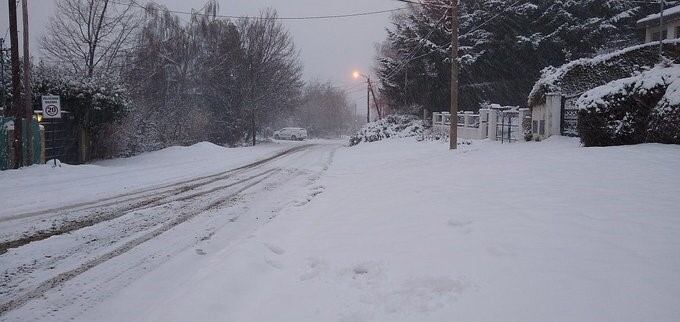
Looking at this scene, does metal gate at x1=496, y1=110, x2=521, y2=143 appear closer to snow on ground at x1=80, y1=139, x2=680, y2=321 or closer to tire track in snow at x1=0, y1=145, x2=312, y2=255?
snow on ground at x1=80, y1=139, x2=680, y2=321

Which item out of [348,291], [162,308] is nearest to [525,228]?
[348,291]

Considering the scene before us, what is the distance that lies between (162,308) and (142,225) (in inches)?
134

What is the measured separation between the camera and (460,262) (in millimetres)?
4414

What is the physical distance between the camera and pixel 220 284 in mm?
4395

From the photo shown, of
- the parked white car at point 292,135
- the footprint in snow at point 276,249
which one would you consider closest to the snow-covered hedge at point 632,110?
the footprint in snow at point 276,249

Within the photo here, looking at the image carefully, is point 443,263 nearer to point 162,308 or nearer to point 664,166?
point 162,308

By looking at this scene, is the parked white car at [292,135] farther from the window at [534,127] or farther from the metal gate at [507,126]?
the window at [534,127]

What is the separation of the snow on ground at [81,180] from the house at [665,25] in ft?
87.9

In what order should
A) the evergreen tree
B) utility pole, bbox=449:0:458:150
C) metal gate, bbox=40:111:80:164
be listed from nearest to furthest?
utility pole, bbox=449:0:458:150
metal gate, bbox=40:111:80:164
the evergreen tree

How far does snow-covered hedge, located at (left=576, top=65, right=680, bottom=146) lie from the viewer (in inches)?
384

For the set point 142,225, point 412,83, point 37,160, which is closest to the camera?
point 142,225

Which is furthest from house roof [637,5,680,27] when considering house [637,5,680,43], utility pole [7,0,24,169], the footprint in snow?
utility pole [7,0,24,169]

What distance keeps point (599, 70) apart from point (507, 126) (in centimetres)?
402

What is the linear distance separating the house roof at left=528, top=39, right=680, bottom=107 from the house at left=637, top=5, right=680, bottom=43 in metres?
10.8
